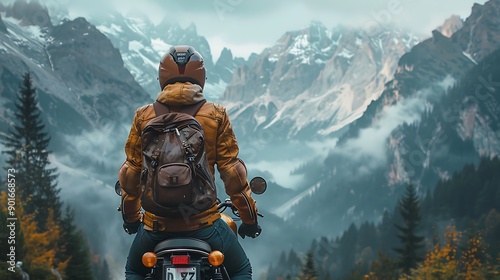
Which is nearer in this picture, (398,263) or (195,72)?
(195,72)

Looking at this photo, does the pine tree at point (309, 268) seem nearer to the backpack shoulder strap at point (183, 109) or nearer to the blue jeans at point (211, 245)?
the blue jeans at point (211, 245)

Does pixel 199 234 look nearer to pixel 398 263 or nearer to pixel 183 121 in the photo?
pixel 183 121

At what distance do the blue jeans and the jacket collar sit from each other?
1.05 meters

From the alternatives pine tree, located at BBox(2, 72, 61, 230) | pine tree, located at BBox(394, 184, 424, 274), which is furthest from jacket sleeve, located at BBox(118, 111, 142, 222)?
pine tree, located at BBox(394, 184, 424, 274)

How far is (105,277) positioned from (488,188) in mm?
87772

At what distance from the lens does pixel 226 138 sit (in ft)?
19.0

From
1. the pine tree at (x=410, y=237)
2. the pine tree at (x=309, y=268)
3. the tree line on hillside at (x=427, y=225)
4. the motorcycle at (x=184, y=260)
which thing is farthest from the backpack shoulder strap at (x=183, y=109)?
the tree line on hillside at (x=427, y=225)

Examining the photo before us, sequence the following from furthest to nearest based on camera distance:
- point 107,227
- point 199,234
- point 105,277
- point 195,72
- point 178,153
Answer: point 107,227 → point 105,277 → point 195,72 → point 199,234 → point 178,153

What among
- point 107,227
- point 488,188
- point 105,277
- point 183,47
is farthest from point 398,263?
point 107,227

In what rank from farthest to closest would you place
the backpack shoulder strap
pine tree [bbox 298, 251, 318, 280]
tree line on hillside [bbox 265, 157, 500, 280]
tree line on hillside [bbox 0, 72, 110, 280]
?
tree line on hillside [bbox 265, 157, 500, 280], pine tree [bbox 298, 251, 318, 280], tree line on hillside [bbox 0, 72, 110, 280], the backpack shoulder strap

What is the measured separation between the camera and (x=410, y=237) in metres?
77.5

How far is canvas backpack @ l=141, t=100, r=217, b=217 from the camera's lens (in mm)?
5195

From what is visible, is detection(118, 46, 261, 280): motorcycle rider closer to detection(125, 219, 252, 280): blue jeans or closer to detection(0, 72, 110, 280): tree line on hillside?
detection(125, 219, 252, 280): blue jeans

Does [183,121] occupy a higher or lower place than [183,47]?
lower
